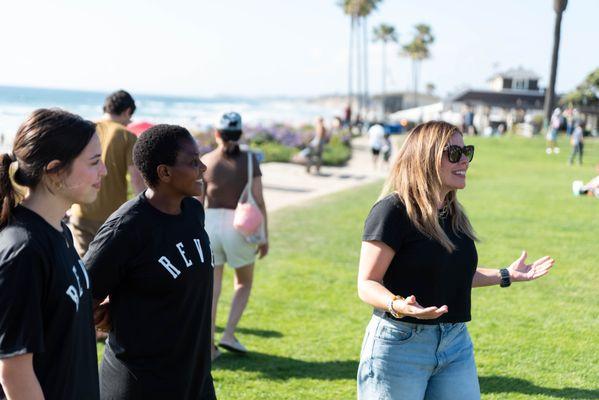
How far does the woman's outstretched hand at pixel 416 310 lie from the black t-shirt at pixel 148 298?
845mm

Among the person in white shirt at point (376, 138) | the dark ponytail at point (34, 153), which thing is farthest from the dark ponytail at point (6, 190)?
the person in white shirt at point (376, 138)

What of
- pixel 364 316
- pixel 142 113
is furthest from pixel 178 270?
pixel 142 113

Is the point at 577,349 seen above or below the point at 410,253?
below

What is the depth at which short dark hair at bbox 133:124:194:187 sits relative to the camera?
3279mm

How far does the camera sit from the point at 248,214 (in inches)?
224

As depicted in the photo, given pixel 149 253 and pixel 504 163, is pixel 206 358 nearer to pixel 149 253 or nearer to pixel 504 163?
pixel 149 253

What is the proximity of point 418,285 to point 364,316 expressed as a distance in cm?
410

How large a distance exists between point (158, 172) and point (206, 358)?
84 cm

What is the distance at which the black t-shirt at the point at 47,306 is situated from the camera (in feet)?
7.40

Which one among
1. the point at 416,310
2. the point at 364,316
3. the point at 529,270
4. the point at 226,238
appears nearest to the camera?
the point at 416,310

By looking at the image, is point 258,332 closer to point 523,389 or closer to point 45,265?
point 523,389

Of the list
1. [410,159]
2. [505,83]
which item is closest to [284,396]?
[410,159]

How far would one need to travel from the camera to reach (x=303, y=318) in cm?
730

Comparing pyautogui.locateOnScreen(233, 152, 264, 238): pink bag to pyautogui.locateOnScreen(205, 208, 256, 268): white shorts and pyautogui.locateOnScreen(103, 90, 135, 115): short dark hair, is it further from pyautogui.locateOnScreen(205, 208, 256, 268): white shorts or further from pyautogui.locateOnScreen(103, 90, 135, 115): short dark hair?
pyautogui.locateOnScreen(103, 90, 135, 115): short dark hair
